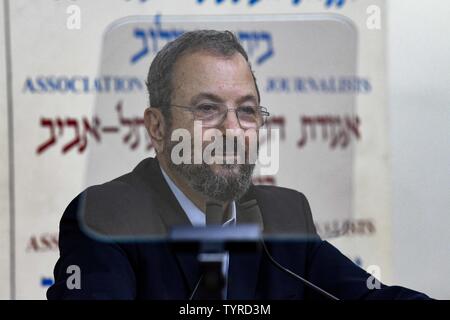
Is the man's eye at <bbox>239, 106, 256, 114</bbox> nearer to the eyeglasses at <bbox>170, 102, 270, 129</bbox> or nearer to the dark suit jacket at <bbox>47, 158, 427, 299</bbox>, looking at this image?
the eyeglasses at <bbox>170, 102, 270, 129</bbox>

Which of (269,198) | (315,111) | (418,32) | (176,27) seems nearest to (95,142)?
(176,27)

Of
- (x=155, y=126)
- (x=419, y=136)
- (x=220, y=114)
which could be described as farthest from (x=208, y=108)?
(x=419, y=136)

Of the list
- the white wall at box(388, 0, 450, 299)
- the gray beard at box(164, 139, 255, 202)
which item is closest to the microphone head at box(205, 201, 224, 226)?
the gray beard at box(164, 139, 255, 202)

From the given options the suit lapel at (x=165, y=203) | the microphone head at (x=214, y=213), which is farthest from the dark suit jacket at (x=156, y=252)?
the microphone head at (x=214, y=213)

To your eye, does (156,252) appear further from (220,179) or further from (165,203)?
(220,179)

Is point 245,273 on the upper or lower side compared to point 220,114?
lower

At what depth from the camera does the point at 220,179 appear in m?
1.48

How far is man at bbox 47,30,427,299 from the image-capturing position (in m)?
1.50

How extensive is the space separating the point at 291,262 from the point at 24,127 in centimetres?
78

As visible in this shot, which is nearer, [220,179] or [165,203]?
[220,179]

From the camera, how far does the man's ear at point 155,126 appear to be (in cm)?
155

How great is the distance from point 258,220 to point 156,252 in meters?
0.27

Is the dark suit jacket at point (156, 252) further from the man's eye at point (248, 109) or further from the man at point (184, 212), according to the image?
the man's eye at point (248, 109)

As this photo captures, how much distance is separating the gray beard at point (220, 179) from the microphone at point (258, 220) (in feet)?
0.13
